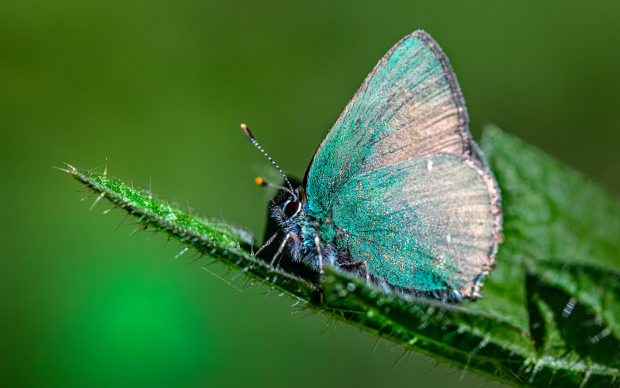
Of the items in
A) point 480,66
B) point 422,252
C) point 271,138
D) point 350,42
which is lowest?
point 422,252

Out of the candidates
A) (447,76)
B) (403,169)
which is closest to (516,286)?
(403,169)

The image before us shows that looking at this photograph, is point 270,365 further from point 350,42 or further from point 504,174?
point 350,42

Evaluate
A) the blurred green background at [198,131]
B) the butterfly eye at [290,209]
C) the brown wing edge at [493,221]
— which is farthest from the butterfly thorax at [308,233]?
the brown wing edge at [493,221]

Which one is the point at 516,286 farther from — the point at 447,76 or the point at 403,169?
the point at 447,76

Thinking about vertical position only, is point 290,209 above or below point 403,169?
below

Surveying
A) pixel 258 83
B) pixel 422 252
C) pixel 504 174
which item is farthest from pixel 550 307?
pixel 258 83

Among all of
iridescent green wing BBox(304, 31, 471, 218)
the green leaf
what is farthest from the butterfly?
the green leaf
